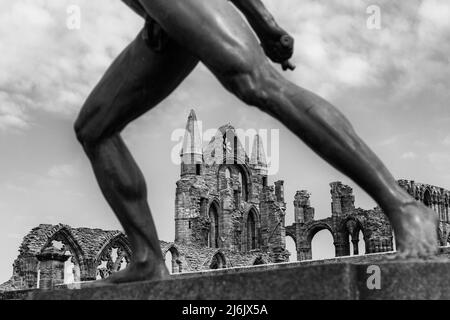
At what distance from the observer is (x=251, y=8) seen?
2.48 meters

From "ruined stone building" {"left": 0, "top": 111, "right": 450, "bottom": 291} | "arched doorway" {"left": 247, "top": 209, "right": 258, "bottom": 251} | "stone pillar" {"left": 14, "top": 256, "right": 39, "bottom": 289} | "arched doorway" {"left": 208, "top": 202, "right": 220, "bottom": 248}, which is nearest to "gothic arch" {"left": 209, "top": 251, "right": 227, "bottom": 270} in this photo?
"ruined stone building" {"left": 0, "top": 111, "right": 450, "bottom": 291}

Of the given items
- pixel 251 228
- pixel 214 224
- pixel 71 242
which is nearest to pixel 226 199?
pixel 214 224

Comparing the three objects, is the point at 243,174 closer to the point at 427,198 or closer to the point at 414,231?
the point at 427,198

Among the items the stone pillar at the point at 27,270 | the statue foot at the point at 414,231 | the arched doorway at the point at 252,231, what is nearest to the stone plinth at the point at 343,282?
the statue foot at the point at 414,231

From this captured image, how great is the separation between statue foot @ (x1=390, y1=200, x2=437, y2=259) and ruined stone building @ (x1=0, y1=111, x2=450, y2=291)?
91.8ft

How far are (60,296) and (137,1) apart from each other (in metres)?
1.13

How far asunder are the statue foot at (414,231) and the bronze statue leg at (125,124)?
1046 millimetres

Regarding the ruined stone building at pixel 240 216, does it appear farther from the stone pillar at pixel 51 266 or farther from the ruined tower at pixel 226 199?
the stone pillar at pixel 51 266

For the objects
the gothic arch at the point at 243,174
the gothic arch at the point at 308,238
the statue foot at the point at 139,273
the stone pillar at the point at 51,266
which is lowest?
the statue foot at the point at 139,273

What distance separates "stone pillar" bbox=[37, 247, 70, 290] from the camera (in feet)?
70.8

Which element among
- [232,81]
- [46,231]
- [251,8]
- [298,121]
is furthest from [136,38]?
[46,231]

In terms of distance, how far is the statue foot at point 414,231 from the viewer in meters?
1.91

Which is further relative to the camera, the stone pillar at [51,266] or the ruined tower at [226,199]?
the ruined tower at [226,199]

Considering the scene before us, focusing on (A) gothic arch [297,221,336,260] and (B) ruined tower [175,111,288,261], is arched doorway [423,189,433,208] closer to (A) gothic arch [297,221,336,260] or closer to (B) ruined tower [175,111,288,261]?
(A) gothic arch [297,221,336,260]
